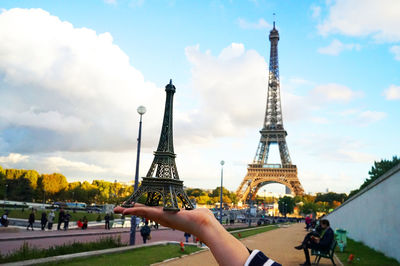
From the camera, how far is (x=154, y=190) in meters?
6.48

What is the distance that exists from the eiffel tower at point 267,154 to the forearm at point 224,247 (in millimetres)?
71847

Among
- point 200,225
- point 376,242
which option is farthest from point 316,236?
point 200,225

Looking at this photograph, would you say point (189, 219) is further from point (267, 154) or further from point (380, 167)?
point (267, 154)

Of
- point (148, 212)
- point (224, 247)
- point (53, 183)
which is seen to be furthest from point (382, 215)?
point (53, 183)

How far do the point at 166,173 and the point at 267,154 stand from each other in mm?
78534

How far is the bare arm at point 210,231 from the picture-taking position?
150cm

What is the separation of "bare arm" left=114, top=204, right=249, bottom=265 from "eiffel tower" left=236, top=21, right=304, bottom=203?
7184 centimetres

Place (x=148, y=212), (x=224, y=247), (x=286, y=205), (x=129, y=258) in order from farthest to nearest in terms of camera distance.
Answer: (x=286, y=205) < (x=129, y=258) < (x=148, y=212) < (x=224, y=247)

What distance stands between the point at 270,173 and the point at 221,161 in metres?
46.8

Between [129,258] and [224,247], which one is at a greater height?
[224,247]

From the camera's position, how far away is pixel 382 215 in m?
13.9

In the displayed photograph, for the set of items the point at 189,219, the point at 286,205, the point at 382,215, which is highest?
the point at 189,219

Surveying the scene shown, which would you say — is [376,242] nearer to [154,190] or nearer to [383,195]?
[383,195]

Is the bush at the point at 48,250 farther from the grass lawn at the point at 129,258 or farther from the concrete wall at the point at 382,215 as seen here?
the concrete wall at the point at 382,215
